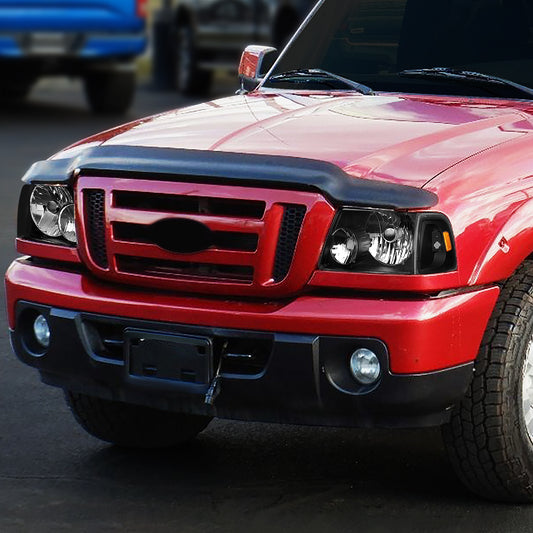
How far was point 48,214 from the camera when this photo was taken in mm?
5102

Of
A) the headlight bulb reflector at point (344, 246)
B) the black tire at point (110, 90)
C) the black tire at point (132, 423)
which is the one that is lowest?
the black tire at point (110, 90)

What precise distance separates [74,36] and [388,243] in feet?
36.5

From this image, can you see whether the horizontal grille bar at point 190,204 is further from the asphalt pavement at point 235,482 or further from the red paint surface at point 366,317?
the asphalt pavement at point 235,482

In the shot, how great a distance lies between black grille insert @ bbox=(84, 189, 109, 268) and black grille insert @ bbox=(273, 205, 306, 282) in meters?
0.57

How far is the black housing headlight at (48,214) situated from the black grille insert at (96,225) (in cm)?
10

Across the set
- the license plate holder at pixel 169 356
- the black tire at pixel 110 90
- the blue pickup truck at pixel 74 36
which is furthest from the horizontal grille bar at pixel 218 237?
the black tire at pixel 110 90

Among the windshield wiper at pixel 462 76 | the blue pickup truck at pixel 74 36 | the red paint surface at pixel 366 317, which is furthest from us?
the blue pickup truck at pixel 74 36

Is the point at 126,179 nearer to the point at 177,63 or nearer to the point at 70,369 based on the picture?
the point at 70,369

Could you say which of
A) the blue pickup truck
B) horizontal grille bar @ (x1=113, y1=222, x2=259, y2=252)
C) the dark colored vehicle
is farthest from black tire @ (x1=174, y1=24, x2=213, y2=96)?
horizontal grille bar @ (x1=113, y1=222, x2=259, y2=252)

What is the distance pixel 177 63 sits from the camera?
1944 cm

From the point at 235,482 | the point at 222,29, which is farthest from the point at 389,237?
the point at 222,29

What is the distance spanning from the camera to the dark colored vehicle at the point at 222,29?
58.3 feet

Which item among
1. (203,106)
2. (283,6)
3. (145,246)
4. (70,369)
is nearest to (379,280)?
(145,246)

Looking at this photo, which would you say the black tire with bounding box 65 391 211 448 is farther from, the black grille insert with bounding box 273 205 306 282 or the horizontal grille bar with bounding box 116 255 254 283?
the black grille insert with bounding box 273 205 306 282
